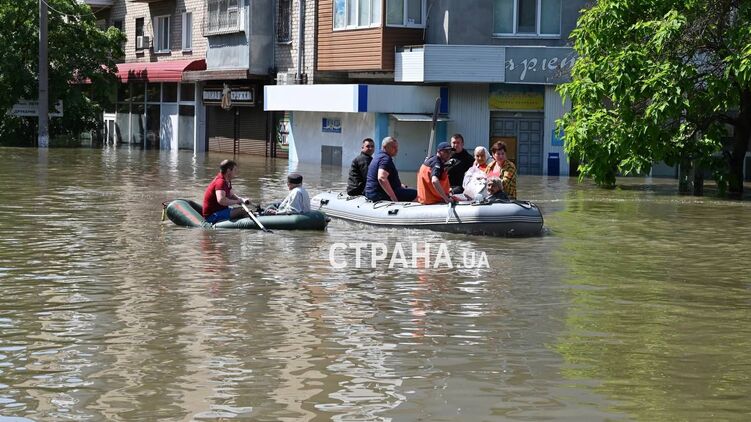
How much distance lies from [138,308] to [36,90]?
41492 millimetres

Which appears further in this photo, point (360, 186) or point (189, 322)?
point (360, 186)

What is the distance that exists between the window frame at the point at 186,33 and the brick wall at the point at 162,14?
0.15m

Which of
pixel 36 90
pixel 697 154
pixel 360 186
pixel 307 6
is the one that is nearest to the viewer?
pixel 360 186

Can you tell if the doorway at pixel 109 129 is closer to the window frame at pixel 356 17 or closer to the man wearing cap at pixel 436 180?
the window frame at pixel 356 17

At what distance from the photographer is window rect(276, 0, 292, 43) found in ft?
144

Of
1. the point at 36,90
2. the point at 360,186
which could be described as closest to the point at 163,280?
the point at 360,186

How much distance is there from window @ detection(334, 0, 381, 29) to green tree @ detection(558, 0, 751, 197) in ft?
30.6

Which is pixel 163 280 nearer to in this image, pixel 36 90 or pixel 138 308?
pixel 138 308

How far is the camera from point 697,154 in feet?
97.2

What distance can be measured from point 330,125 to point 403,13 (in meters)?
5.68

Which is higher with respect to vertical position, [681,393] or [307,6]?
[307,6]

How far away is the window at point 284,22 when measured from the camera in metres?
44.0

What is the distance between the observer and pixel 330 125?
138 ft

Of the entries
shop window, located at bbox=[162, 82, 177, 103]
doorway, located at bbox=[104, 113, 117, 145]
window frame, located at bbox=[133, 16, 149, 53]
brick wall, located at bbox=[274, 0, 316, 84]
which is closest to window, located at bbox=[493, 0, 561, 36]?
brick wall, located at bbox=[274, 0, 316, 84]
